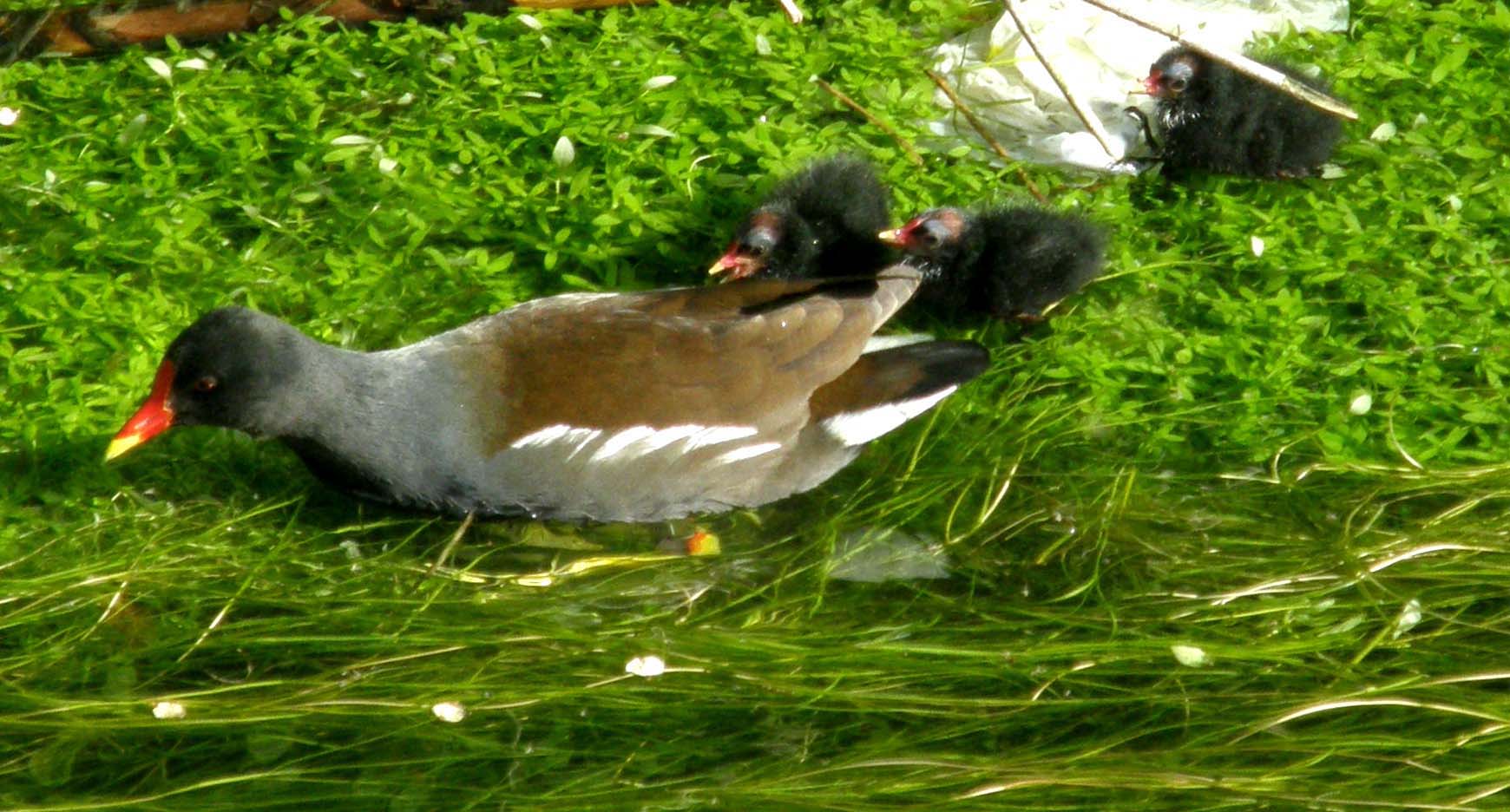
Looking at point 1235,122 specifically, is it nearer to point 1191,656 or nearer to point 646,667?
point 1191,656

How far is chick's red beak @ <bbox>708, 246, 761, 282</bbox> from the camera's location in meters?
4.91

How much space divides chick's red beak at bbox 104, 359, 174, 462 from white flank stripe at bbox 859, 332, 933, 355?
1.78 m

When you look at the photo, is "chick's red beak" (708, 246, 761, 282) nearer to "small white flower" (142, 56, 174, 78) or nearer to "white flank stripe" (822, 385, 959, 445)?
"white flank stripe" (822, 385, 959, 445)

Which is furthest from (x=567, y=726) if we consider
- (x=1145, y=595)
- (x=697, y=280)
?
(x=697, y=280)

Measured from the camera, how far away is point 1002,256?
478cm

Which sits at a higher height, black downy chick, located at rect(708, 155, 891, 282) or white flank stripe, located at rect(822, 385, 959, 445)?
black downy chick, located at rect(708, 155, 891, 282)

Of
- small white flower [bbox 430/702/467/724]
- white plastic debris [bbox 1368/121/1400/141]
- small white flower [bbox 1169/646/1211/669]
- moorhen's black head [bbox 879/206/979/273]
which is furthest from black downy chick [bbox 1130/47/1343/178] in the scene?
small white flower [bbox 430/702/467/724]

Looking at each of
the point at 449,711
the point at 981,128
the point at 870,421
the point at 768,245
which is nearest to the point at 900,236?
the point at 768,245

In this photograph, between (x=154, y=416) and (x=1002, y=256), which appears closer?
(x=154, y=416)

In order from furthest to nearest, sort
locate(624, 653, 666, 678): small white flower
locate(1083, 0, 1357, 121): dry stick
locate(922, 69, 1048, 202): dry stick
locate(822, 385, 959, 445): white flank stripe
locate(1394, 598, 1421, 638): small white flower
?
locate(922, 69, 1048, 202): dry stick, locate(822, 385, 959, 445): white flank stripe, locate(1394, 598, 1421, 638): small white flower, locate(624, 653, 666, 678): small white flower, locate(1083, 0, 1357, 121): dry stick

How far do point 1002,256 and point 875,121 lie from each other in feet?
3.17

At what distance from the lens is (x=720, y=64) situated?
18.8ft

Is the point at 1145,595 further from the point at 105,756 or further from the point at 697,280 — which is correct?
the point at 105,756

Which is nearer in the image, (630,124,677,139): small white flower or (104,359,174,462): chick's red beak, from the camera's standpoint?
(104,359,174,462): chick's red beak
